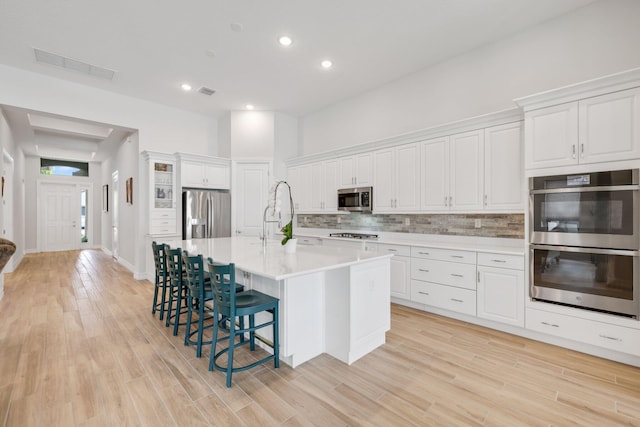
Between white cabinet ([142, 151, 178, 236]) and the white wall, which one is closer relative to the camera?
the white wall

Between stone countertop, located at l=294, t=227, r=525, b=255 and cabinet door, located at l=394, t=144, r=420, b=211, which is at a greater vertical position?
cabinet door, located at l=394, t=144, r=420, b=211

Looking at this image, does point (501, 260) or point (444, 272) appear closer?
point (501, 260)

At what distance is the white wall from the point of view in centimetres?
294

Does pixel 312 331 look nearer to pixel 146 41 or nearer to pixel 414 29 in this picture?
pixel 414 29

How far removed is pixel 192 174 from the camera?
5.59 m

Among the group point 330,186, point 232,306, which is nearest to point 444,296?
point 232,306

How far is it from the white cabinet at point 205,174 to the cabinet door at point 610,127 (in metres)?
5.41

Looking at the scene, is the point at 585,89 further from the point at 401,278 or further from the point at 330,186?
the point at 330,186

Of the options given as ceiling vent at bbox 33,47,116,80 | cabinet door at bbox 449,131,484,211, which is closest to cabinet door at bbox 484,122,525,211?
cabinet door at bbox 449,131,484,211

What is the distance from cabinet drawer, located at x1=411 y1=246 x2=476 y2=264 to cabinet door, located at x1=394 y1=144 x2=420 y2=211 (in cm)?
69

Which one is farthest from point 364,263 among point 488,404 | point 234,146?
point 234,146

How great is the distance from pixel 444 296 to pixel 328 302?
5.61 feet

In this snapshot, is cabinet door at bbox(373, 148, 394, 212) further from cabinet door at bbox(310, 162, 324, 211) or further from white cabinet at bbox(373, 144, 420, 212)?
cabinet door at bbox(310, 162, 324, 211)

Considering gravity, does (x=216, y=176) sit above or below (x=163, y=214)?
above
